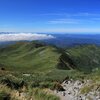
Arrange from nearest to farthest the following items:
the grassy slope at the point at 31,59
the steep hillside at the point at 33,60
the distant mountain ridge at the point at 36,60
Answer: the distant mountain ridge at the point at 36,60 → the steep hillside at the point at 33,60 → the grassy slope at the point at 31,59

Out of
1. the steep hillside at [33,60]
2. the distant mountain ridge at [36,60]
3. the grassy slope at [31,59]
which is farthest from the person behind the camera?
the grassy slope at [31,59]

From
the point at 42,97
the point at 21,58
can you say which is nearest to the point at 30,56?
the point at 21,58

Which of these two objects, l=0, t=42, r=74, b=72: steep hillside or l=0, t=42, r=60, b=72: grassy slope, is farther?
l=0, t=42, r=60, b=72: grassy slope

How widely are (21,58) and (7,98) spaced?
133 metres

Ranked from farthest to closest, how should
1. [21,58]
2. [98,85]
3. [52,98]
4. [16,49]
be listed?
[16,49] → [21,58] → [98,85] → [52,98]

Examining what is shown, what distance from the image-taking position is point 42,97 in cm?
1352

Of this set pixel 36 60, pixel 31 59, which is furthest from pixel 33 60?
→ pixel 31 59

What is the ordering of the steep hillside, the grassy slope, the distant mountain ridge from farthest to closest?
the grassy slope
the steep hillside
the distant mountain ridge

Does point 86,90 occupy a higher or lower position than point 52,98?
lower

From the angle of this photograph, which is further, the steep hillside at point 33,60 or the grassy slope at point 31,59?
the grassy slope at point 31,59

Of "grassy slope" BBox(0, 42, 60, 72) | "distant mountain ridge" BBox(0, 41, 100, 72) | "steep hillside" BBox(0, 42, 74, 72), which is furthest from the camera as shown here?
"grassy slope" BBox(0, 42, 60, 72)

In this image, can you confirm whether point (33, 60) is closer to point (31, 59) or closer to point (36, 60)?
point (36, 60)

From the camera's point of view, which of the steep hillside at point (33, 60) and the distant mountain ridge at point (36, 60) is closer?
the distant mountain ridge at point (36, 60)

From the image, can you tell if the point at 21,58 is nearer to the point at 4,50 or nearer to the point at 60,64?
the point at 60,64
